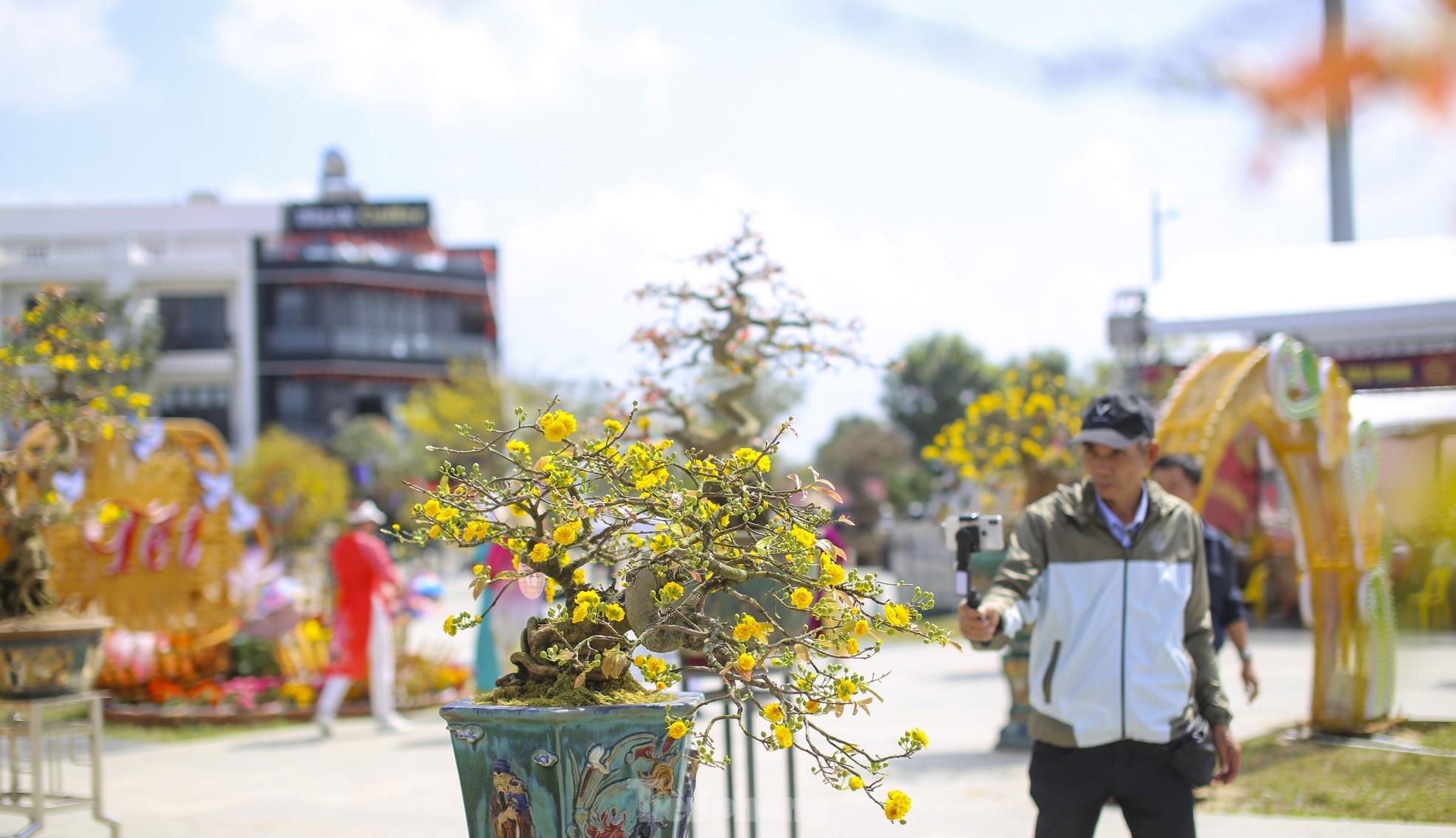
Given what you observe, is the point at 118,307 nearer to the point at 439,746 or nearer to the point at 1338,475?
the point at 439,746

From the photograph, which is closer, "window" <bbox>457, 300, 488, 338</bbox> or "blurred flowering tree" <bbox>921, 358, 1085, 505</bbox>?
"blurred flowering tree" <bbox>921, 358, 1085, 505</bbox>

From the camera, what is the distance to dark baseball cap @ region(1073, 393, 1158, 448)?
3.56 meters

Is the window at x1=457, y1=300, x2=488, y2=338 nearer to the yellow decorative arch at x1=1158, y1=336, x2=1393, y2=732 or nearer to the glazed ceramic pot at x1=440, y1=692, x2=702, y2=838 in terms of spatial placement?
the yellow decorative arch at x1=1158, y1=336, x2=1393, y2=732

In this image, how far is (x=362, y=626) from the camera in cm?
934

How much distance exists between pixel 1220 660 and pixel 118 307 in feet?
108

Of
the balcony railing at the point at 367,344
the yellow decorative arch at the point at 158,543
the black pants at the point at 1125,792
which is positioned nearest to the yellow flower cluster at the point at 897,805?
the black pants at the point at 1125,792

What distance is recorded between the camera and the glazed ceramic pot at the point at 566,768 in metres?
2.63

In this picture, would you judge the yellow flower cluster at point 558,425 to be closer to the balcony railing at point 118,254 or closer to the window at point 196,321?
the balcony railing at point 118,254

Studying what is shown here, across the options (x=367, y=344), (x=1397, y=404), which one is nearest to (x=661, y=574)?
(x=1397, y=404)

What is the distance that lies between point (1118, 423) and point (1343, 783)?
3867 millimetres

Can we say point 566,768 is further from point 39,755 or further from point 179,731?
point 179,731

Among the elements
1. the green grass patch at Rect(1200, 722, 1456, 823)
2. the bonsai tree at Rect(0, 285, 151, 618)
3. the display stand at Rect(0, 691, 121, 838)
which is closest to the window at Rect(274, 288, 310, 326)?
the bonsai tree at Rect(0, 285, 151, 618)

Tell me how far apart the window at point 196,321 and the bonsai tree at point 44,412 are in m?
41.5

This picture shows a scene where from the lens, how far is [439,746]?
856cm
